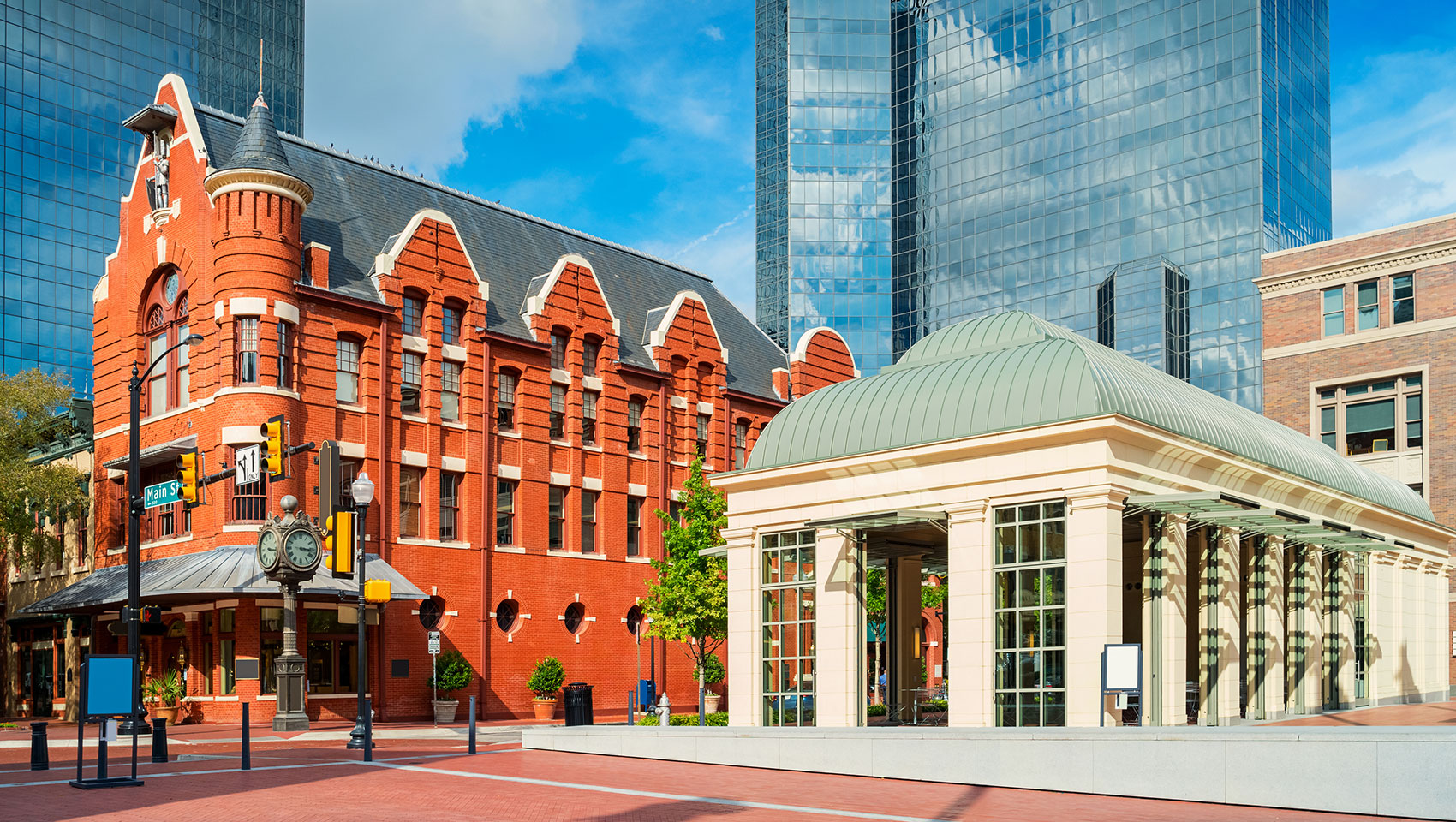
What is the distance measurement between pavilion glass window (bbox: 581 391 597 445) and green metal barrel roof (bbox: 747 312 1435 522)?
1965 cm

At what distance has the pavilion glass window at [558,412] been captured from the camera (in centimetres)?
5025

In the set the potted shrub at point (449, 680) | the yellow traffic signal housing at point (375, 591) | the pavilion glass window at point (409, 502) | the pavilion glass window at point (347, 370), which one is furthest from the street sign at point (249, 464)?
the pavilion glass window at point (409, 502)

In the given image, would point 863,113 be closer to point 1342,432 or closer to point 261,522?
point 1342,432

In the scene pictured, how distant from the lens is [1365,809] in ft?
53.2

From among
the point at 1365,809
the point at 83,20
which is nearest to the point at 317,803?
the point at 1365,809

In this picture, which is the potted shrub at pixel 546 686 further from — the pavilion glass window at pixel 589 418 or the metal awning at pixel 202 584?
the pavilion glass window at pixel 589 418

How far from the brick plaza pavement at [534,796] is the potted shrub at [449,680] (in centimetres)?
1689

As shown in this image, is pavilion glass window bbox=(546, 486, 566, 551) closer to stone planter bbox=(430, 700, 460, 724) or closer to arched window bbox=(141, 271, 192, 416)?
stone planter bbox=(430, 700, 460, 724)

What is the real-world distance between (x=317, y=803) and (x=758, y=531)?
48.4 feet

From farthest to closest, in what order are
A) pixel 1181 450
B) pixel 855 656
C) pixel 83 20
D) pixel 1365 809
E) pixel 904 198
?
pixel 904 198, pixel 83 20, pixel 855 656, pixel 1181 450, pixel 1365 809

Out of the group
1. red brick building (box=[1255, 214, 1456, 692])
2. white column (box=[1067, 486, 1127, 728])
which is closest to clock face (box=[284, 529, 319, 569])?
white column (box=[1067, 486, 1127, 728])

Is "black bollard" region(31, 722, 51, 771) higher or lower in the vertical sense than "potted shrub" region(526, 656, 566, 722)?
higher

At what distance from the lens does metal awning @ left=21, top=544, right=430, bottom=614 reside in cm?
3709

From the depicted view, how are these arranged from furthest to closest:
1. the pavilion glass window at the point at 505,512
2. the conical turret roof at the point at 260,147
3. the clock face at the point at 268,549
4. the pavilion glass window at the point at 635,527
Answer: the pavilion glass window at the point at 635,527 < the pavilion glass window at the point at 505,512 < the conical turret roof at the point at 260,147 < the clock face at the point at 268,549
